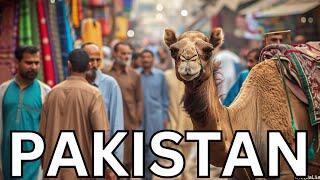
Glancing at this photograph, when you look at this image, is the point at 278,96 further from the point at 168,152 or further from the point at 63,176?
the point at 63,176

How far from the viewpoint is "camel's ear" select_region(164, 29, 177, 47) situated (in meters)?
7.35

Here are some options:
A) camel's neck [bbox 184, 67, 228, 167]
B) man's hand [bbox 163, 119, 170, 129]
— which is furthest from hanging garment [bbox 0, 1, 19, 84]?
camel's neck [bbox 184, 67, 228, 167]

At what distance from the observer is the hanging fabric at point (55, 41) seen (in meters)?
12.2

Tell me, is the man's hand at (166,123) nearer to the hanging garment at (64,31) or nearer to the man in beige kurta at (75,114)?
the hanging garment at (64,31)

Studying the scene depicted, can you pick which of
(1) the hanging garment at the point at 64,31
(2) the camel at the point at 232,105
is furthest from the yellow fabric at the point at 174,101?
(2) the camel at the point at 232,105

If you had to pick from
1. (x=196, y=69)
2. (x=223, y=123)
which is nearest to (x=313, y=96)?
(x=223, y=123)

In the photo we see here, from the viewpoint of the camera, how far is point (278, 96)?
26.1 ft

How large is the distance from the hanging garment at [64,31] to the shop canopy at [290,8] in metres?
7.55

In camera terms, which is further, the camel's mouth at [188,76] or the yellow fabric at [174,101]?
the yellow fabric at [174,101]

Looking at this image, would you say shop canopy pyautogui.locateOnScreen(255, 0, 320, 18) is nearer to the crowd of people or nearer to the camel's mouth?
the crowd of people

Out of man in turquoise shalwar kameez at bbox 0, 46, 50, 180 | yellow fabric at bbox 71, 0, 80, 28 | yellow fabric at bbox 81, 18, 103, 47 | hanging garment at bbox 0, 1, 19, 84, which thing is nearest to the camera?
man in turquoise shalwar kameez at bbox 0, 46, 50, 180

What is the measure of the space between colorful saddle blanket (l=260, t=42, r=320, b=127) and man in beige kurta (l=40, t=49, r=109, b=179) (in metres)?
1.75

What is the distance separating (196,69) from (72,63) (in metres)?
2.27

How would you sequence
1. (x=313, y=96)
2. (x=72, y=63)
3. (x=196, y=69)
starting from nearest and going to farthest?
(x=196, y=69)
(x=313, y=96)
(x=72, y=63)
